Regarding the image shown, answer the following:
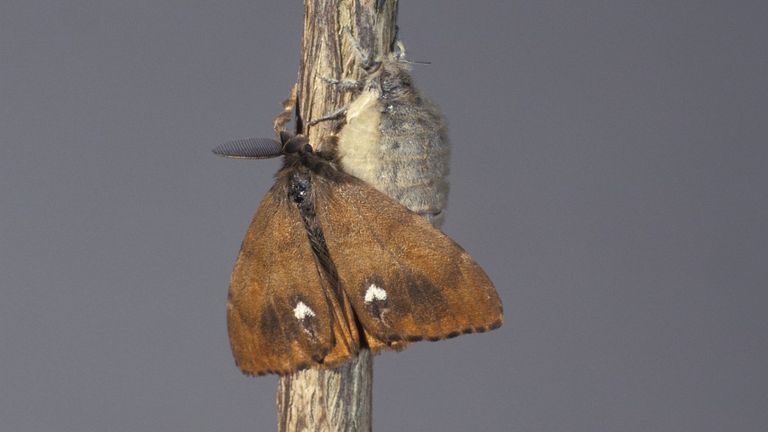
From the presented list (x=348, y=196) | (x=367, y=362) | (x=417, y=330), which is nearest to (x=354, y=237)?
(x=348, y=196)

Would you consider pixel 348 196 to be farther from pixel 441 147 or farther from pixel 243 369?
pixel 243 369

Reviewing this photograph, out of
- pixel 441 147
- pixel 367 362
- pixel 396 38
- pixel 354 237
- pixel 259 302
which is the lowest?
pixel 367 362

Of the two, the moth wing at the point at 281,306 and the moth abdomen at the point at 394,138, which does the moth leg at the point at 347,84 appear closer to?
the moth abdomen at the point at 394,138

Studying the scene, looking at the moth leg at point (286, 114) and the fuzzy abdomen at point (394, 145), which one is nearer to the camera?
the fuzzy abdomen at point (394, 145)

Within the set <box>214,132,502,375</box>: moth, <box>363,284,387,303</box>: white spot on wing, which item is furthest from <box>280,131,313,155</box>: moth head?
<box>363,284,387,303</box>: white spot on wing

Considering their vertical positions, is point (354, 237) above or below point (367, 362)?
above

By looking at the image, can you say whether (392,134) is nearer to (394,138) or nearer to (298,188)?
(394,138)

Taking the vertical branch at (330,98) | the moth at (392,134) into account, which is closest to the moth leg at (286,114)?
the vertical branch at (330,98)
